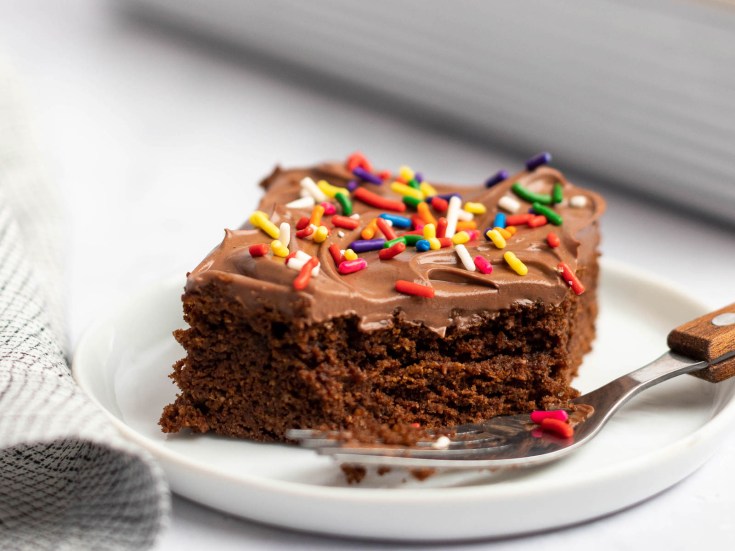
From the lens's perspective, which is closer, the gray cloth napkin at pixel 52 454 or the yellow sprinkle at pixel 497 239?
the gray cloth napkin at pixel 52 454

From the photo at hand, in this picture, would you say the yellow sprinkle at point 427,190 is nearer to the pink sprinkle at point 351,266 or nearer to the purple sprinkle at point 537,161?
the purple sprinkle at point 537,161

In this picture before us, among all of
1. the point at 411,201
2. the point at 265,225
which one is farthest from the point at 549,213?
the point at 265,225

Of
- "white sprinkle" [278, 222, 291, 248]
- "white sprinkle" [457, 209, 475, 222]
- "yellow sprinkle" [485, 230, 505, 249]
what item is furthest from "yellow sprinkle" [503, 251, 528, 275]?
"white sprinkle" [278, 222, 291, 248]

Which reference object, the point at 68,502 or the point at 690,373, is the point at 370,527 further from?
the point at 690,373

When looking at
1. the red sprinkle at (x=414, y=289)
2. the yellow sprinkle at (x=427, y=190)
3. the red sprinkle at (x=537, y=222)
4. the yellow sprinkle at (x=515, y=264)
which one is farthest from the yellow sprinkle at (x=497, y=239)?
the yellow sprinkle at (x=427, y=190)

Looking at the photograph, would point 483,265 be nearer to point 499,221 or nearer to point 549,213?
point 499,221

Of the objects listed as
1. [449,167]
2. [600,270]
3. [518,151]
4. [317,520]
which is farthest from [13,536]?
[518,151]
